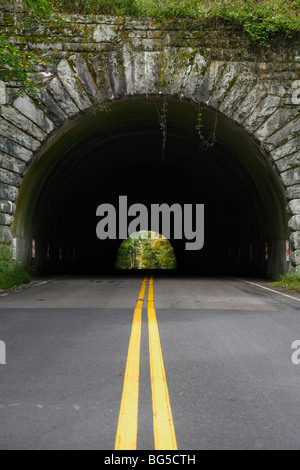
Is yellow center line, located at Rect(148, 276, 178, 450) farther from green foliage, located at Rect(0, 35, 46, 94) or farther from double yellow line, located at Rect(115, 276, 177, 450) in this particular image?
green foliage, located at Rect(0, 35, 46, 94)

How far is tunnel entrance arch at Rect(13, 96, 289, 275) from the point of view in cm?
1694

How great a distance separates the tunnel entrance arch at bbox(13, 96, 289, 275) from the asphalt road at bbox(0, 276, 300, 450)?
26.5ft

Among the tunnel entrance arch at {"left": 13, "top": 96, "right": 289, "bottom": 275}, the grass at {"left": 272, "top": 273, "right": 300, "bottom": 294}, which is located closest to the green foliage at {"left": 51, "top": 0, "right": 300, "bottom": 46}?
the tunnel entrance arch at {"left": 13, "top": 96, "right": 289, "bottom": 275}

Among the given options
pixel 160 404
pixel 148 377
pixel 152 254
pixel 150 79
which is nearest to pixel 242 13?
pixel 150 79

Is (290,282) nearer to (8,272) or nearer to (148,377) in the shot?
(8,272)

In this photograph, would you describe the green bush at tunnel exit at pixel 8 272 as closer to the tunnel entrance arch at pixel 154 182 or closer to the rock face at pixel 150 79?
the rock face at pixel 150 79

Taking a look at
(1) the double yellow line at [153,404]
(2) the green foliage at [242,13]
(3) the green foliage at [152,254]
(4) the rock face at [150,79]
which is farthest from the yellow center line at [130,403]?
(3) the green foliage at [152,254]

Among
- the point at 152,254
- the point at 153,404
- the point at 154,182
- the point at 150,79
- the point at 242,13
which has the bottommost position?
the point at 153,404

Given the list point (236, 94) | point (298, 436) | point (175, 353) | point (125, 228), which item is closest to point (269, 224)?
point (236, 94)

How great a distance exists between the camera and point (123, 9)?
16234 mm

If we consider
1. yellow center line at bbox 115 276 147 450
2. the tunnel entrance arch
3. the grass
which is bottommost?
yellow center line at bbox 115 276 147 450

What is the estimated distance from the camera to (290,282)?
51.2 ft

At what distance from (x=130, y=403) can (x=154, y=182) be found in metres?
28.3
